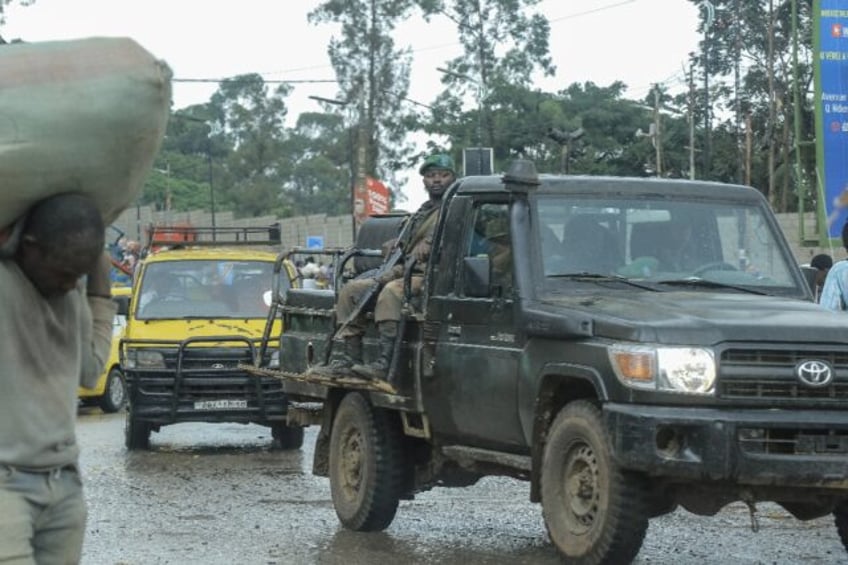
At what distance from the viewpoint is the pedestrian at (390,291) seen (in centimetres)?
1005

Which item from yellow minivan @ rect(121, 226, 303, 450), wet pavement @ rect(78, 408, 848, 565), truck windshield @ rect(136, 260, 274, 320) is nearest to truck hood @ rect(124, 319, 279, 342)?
yellow minivan @ rect(121, 226, 303, 450)

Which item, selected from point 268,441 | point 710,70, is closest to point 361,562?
point 268,441

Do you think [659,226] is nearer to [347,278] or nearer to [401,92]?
[347,278]

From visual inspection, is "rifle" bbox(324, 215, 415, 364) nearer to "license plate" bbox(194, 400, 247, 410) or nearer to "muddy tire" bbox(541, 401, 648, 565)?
"muddy tire" bbox(541, 401, 648, 565)

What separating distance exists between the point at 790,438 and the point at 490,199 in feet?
8.17

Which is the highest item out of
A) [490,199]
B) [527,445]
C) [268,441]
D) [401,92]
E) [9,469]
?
[401,92]

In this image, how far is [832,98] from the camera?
28.4 meters

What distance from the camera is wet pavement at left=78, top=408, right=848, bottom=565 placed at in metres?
9.52

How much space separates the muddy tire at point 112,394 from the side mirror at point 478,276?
13145mm

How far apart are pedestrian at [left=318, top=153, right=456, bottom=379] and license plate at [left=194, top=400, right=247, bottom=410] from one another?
521 cm

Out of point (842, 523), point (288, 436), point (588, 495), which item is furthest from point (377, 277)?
point (288, 436)

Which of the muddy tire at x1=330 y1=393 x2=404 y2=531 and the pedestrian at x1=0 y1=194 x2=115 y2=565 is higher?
the pedestrian at x1=0 y1=194 x2=115 y2=565

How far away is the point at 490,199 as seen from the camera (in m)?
9.53

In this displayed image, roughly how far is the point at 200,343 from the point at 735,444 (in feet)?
30.3
